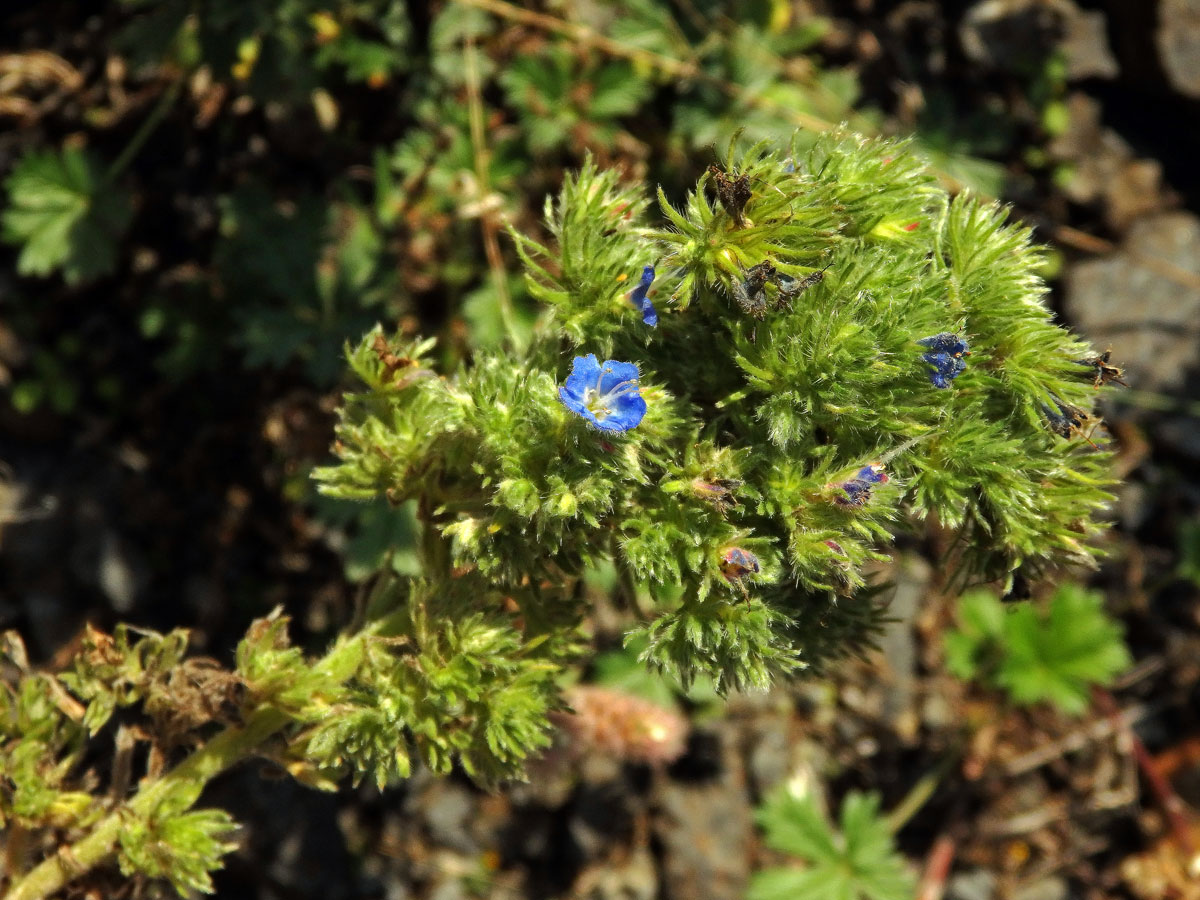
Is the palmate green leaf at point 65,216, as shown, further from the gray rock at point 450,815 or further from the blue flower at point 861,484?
the blue flower at point 861,484

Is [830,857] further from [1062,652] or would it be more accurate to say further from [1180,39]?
[1180,39]

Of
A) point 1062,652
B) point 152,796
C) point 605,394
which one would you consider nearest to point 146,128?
point 152,796

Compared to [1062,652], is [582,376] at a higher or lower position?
higher

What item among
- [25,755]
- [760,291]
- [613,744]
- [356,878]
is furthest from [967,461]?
[356,878]

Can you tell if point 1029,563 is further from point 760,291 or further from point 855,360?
point 760,291

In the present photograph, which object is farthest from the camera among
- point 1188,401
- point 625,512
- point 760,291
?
point 1188,401

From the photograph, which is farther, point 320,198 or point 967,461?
point 320,198
